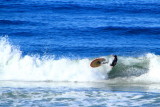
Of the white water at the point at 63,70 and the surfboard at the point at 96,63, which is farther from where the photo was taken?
the surfboard at the point at 96,63

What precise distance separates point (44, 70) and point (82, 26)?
39.9 ft

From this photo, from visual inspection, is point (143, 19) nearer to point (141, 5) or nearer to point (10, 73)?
point (141, 5)

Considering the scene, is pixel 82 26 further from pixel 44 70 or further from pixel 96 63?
pixel 96 63

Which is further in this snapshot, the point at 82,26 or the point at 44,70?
the point at 82,26

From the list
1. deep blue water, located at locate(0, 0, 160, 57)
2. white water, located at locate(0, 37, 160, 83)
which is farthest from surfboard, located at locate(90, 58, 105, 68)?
deep blue water, located at locate(0, 0, 160, 57)

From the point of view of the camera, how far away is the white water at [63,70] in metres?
19.8

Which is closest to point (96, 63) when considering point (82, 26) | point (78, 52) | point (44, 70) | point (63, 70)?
point (63, 70)

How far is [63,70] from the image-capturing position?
67.2ft

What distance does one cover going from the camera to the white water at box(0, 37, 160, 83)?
19828 mm

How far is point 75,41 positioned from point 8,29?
490cm

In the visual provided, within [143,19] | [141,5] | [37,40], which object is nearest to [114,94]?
[37,40]

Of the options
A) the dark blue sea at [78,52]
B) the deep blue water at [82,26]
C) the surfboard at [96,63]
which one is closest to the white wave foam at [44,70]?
the dark blue sea at [78,52]

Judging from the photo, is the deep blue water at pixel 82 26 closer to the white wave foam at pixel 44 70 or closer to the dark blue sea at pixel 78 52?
the dark blue sea at pixel 78 52

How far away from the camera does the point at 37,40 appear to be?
2875 centimetres
